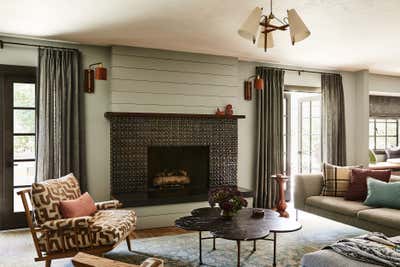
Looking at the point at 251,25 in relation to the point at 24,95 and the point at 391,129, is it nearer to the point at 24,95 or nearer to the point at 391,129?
the point at 24,95

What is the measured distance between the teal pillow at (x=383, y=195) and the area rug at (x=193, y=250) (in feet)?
1.96

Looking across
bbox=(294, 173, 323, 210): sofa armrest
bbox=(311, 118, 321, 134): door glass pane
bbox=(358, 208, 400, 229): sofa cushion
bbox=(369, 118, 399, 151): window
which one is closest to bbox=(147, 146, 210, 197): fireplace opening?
bbox=(294, 173, 323, 210): sofa armrest

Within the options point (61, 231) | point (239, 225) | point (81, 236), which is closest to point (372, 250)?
point (239, 225)

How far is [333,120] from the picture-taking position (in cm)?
618

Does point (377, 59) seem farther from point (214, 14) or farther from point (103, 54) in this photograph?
point (103, 54)

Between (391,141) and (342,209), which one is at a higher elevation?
(391,141)

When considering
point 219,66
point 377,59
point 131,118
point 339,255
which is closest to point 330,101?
point 377,59

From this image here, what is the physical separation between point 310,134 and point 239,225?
3.88 m

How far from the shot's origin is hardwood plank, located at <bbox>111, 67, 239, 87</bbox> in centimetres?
463

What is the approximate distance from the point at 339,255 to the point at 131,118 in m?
3.20

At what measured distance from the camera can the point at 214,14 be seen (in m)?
3.44

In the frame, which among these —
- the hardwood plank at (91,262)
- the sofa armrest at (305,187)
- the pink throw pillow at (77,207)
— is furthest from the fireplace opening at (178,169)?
the hardwood plank at (91,262)

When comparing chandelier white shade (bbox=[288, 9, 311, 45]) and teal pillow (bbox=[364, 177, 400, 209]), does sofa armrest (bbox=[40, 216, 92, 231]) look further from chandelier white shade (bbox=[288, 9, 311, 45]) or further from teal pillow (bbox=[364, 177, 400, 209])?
teal pillow (bbox=[364, 177, 400, 209])

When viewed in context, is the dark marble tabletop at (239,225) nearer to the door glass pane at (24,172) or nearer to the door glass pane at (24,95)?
the door glass pane at (24,172)
